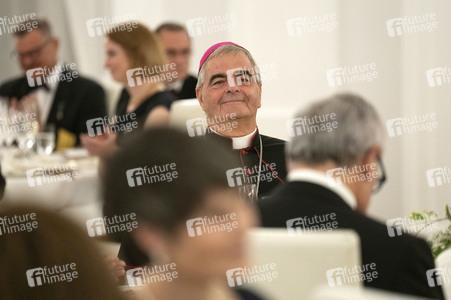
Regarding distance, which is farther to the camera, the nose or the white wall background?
the white wall background

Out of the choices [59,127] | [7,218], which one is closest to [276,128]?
[59,127]

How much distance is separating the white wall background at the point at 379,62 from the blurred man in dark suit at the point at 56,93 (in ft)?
1.97

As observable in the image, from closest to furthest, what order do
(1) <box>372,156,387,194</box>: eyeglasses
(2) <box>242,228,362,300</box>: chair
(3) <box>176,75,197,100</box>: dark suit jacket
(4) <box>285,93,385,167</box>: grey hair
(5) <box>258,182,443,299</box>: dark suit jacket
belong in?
1. (2) <box>242,228,362,300</box>: chair
2. (5) <box>258,182,443,299</box>: dark suit jacket
3. (4) <box>285,93,385,167</box>: grey hair
4. (3) <box>176,75,197,100</box>: dark suit jacket
5. (1) <box>372,156,387,194</box>: eyeglasses

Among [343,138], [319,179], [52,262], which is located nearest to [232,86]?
[343,138]

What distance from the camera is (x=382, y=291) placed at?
84.2 inches

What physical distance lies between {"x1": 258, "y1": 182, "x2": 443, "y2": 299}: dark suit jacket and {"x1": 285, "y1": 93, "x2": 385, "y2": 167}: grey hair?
0.13 meters

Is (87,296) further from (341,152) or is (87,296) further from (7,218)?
(341,152)

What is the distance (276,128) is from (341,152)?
1.88ft

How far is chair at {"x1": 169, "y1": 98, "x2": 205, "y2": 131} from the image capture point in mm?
2809

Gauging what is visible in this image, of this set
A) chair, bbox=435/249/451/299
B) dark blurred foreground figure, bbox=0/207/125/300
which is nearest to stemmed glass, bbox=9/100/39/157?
chair, bbox=435/249/451/299

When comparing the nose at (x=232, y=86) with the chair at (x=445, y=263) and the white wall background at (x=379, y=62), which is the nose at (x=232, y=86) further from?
the chair at (x=445, y=263)

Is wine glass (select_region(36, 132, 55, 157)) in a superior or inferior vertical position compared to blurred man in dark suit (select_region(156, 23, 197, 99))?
inferior

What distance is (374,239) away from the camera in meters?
2.04

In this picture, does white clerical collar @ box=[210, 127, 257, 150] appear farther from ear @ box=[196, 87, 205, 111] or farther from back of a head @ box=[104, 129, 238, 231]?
back of a head @ box=[104, 129, 238, 231]
